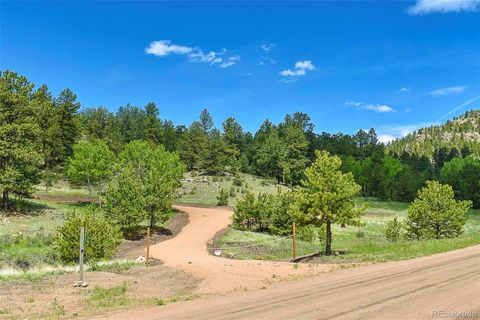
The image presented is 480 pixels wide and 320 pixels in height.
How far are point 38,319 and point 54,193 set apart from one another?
216ft

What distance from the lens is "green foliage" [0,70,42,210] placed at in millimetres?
43719

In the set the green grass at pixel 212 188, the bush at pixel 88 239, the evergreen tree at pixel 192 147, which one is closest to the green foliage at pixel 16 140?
the bush at pixel 88 239

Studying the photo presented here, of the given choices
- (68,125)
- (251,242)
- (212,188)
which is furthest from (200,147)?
(251,242)

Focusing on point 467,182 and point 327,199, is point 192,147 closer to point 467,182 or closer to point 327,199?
point 467,182

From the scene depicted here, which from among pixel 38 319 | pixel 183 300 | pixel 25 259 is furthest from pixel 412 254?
pixel 25 259

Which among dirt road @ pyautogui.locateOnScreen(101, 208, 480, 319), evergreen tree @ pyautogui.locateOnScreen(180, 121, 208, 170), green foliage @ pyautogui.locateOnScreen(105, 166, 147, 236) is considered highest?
evergreen tree @ pyautogui.locateOnScreen(180, 121, 208, 170)

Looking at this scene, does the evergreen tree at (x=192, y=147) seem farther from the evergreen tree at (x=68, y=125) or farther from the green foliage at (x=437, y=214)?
the green foliage at (x=437, y=214)

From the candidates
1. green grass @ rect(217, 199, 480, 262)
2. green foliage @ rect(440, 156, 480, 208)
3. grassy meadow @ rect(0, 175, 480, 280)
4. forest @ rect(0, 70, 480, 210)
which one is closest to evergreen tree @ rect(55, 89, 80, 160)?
forest @ rect(0, 70, 480, 210)

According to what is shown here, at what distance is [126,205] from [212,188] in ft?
147

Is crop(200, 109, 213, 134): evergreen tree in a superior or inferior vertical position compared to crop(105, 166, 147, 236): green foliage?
superior

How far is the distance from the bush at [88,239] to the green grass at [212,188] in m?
43.6

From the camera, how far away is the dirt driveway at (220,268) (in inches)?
732

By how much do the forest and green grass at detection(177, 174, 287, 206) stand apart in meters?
6.38

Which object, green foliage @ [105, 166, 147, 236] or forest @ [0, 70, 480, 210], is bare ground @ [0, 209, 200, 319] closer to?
green foliage @ [105, 166, 147, 236]
